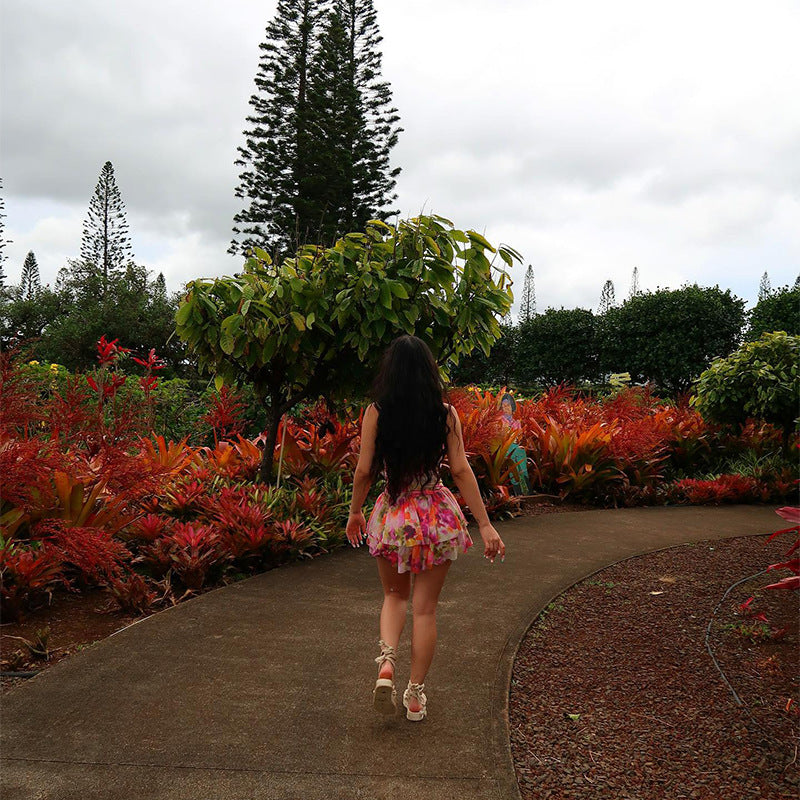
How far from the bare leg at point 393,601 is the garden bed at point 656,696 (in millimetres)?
600

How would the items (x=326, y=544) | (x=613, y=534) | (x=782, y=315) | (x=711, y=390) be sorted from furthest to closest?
(x=782, y=315), (x=711, y=390), (x=613, y=534), (x=326, y=544)

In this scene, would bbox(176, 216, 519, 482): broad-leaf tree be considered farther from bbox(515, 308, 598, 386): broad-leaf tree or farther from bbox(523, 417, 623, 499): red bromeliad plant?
bbox(515, 308, 598, 386): broad-leaf tree

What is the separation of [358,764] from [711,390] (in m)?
8.12

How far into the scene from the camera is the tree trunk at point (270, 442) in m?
5.95

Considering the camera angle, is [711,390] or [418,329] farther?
[711,390]

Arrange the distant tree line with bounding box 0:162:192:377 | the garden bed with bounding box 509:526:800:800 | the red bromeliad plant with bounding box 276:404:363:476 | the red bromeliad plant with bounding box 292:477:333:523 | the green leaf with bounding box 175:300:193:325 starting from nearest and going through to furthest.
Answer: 1. the garden bed with bounding box 509:526:800:800
2. the green leaf with bounding box 175:300:193:325
3. the red bromeliad plant with bounding box 292:477:333:523
4. the red bromeliad plant with bounding box 276:404:363:476
5. the distant tree line with bounding box 0:162:192:377

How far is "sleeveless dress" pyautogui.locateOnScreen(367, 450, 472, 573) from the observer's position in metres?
2.91

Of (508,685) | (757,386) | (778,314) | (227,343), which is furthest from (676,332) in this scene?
(508,685)

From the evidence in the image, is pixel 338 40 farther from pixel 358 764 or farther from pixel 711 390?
pixel 358 764

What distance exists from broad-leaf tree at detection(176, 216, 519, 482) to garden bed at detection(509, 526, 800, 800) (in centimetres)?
221

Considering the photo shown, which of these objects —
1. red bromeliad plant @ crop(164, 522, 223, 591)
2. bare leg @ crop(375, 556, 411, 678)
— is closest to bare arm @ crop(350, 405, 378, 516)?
bare leg @ crop(375, 556, 411, 678)

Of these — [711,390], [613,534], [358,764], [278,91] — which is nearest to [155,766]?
[358,764]

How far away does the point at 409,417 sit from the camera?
2.97 metres

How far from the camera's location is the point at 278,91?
2522 centimetres
